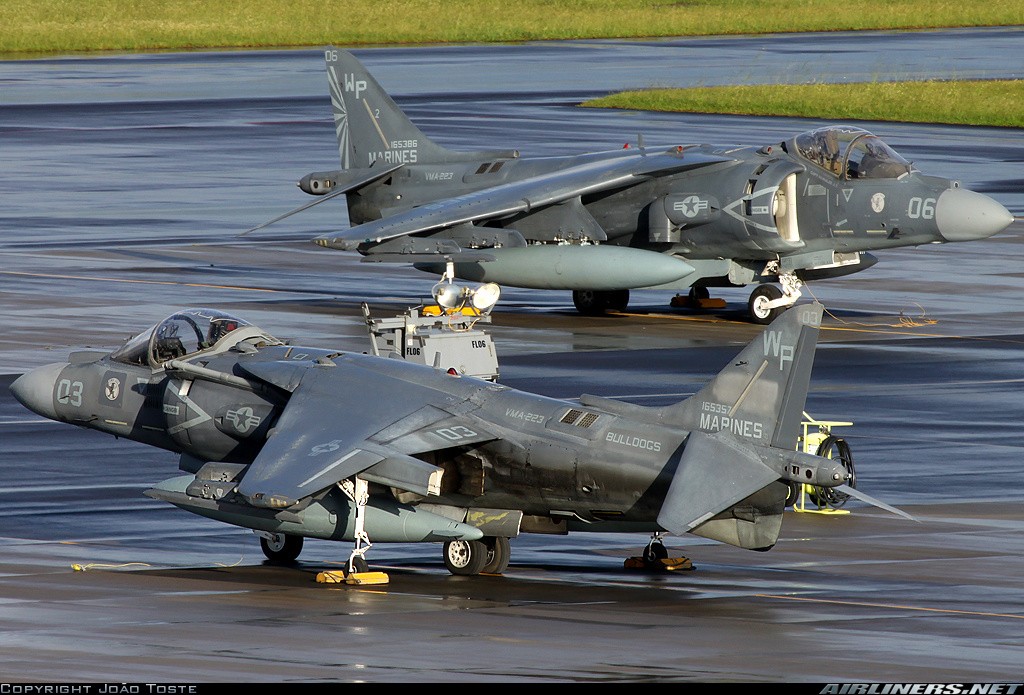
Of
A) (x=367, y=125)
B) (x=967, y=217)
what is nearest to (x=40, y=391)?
(x=367, y=125)

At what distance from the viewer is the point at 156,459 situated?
22.5m

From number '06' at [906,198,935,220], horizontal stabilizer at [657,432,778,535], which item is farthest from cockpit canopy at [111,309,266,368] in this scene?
number '06' at [906,198,935,220]

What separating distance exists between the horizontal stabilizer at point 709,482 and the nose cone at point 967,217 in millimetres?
16120

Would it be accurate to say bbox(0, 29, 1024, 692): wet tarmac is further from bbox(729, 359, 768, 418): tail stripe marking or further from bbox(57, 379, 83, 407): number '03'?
bbox(729, 359, 768, 418): tail stripe marking

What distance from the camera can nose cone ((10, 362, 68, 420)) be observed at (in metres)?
19.9

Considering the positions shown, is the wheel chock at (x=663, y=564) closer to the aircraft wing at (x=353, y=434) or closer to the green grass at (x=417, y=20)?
the aircraft wing at (x=353, y=434)

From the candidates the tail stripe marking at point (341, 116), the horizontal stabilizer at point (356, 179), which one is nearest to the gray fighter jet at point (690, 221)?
Answer: the horizontal stabilizer at point (356, 179)

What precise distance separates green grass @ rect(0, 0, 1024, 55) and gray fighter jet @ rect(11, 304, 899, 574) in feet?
241

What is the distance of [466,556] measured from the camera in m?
17.5

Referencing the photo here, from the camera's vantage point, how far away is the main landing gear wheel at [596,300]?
109 ft

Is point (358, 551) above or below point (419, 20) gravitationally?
below

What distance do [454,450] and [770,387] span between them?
298 centimetres

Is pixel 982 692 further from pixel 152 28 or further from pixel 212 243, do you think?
pixel 152 28

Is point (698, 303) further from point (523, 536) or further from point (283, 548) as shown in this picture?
point (283, 548)
